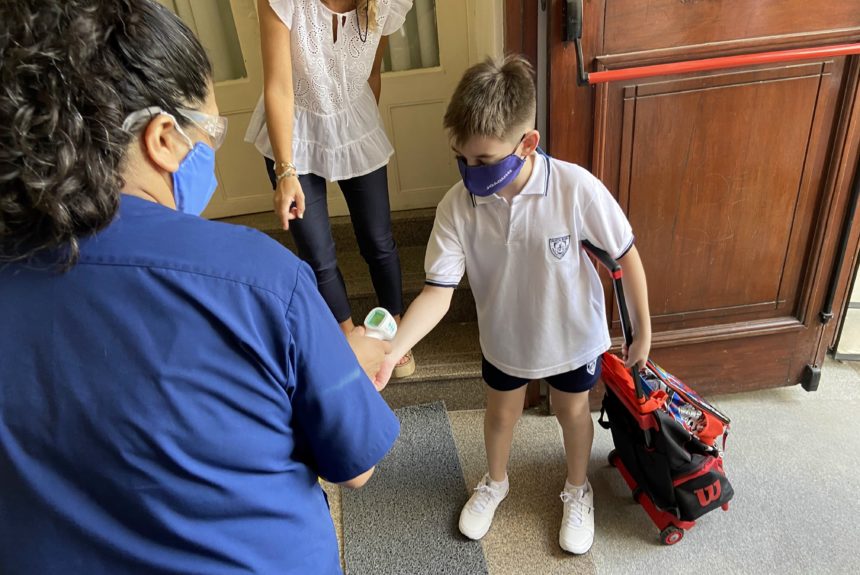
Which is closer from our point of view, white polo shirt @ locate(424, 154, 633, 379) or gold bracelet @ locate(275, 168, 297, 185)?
white polo shirt @ locate(424, 154, 633, 379)

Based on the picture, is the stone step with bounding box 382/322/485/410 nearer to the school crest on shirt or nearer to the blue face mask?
the school crest on shirt

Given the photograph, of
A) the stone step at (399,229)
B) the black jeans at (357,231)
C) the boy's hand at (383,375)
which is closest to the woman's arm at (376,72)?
the black jeans at (357,231)

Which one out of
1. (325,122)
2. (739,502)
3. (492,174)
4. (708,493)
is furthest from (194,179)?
(739,502)

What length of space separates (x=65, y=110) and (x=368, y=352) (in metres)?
0.53

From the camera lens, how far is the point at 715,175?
163cm

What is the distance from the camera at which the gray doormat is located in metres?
1.55

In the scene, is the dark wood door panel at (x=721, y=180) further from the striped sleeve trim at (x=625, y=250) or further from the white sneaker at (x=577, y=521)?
the white sneaker at (x=577, y=521)

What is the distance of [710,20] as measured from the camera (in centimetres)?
143

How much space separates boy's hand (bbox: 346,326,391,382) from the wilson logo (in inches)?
37.7

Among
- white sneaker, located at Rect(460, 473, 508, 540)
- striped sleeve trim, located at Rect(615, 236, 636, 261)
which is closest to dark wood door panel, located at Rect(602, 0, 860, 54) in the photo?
striped sleeve trim, located at Rect(615, 236, 636, 261)

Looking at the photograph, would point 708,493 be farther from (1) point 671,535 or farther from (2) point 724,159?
(2) point 724,159

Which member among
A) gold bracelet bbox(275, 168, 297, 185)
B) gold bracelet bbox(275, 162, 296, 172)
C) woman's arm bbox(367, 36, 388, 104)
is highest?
woman's arm bbox(367, 36, 388, 104)

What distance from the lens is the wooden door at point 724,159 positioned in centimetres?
145

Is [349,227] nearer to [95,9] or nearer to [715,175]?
[715,175]
